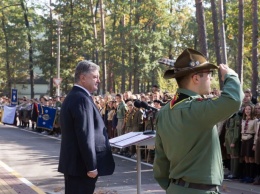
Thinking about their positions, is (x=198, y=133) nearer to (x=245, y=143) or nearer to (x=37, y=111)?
(x=245, y=143)

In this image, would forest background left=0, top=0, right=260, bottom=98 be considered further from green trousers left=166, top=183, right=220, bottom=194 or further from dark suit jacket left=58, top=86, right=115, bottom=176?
green trousers left=166, top=183, right=220, bottom=194

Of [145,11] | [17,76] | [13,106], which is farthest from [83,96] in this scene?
[17,76]

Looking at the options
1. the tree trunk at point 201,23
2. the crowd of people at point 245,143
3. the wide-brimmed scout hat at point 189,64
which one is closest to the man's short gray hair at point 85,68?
the wide-brimmed scout hat at point 189,64

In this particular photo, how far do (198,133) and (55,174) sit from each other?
887 cm

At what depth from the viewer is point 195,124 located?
3447 millimetres

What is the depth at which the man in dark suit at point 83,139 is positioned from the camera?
5.03 metres

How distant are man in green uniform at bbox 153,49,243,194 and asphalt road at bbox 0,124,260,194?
19.7ft

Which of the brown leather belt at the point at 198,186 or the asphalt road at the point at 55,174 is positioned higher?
the brown leather belt at the point at 198,186

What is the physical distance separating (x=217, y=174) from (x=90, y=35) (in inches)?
1674

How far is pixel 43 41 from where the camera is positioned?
1821 inches

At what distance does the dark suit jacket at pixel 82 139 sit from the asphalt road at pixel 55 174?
4351 millimetres

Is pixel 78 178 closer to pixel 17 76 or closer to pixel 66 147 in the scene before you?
pixel 66 147

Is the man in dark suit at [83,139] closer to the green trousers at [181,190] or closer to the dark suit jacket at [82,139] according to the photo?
the dark suit jacket at [82,139]

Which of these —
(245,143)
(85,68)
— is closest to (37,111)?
(245,143)
